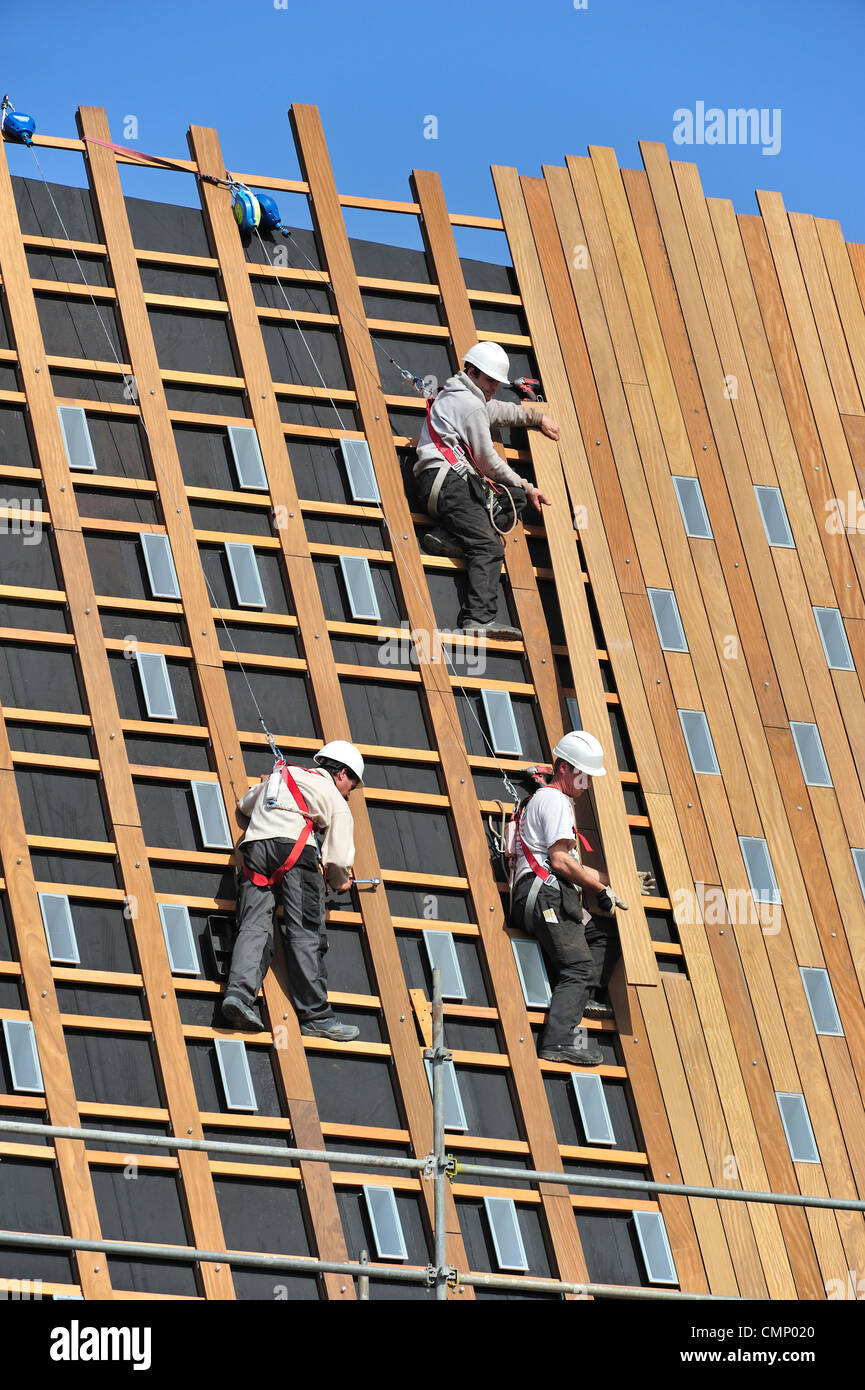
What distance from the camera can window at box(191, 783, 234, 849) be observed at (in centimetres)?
932

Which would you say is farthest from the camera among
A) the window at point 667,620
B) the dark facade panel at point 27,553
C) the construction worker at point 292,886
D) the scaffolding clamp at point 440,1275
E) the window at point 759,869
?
the window at point 667,620

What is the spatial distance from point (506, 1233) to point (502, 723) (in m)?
2.41

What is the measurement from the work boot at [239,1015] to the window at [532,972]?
4.12 feet

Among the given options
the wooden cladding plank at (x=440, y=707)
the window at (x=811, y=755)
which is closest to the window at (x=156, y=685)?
the wooden cladding plank at (x=440, y=707)

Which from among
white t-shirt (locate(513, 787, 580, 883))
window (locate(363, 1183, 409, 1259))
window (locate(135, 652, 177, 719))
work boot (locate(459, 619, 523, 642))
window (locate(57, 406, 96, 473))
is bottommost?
window (locate(363, 1183, 409, 1259))

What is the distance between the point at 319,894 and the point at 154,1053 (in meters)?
0.95

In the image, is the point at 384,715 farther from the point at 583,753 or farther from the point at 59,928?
the point at 59,928

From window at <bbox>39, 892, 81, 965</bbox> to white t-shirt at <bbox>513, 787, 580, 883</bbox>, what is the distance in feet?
6.42

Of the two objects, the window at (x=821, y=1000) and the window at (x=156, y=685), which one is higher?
the window at (x=156, y=685)

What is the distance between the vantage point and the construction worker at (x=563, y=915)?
369 inches

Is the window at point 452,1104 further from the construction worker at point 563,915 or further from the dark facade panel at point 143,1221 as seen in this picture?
the dark facade panel at point 143,1221

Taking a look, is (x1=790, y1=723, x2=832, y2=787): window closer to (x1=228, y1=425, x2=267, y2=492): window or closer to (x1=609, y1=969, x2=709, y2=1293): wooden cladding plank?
(x1=609, y1=969, x2=709, y2=1293): wooden cladding plank

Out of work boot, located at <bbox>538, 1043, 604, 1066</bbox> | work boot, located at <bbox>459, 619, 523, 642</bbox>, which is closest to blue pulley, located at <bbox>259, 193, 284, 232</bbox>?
work boot, located at <bbox>459, 619, 523, 642</bbox>

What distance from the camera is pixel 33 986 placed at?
8719mm
